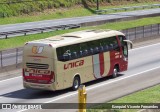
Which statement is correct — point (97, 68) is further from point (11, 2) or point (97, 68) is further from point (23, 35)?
point (11, 2)

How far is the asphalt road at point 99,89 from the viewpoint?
24.1m

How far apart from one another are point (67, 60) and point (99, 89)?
2414mm

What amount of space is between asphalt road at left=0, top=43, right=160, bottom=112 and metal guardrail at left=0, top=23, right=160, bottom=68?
340cm

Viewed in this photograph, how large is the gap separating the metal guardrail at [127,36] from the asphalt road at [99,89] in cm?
340

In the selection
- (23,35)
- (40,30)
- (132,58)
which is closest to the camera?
(132,58)

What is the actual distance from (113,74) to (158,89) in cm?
787

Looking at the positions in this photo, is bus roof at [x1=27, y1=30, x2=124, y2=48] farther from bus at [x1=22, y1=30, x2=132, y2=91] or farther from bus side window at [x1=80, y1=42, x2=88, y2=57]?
bus side window at [x1=80, y1=42, x2=88, y2=57]

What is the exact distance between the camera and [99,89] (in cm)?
2645

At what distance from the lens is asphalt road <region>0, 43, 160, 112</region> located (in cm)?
2411

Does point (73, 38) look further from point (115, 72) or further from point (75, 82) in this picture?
point (115, 72)

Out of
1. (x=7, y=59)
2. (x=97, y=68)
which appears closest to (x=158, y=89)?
(x=97, y=68)

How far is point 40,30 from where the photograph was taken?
2127 inches

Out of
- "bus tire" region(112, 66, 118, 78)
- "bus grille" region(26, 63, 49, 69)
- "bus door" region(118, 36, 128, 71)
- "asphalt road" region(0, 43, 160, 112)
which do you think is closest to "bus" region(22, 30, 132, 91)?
"bus grille" region(26, 63, 49, 69)

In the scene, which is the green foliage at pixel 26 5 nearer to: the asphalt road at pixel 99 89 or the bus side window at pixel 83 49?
the asphalt road at pixel 99 89
